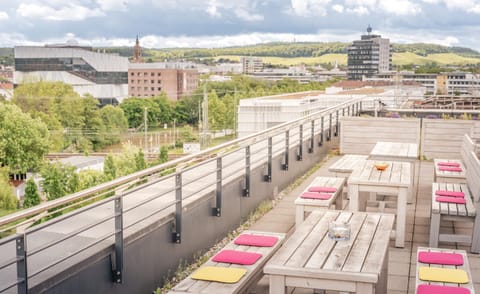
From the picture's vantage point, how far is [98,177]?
257 ft

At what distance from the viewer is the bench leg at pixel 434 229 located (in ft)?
19.2

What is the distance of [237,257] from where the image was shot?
4199 millimetres

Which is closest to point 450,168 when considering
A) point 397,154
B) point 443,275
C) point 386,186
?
point 397,154

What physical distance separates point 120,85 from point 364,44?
194ft

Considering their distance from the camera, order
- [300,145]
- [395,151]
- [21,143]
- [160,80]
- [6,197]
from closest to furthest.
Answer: [395,151] → [300,145] → [6,197] → [21,143] → [160,80]

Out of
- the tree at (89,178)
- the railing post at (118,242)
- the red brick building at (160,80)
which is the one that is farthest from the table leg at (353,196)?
the red brick building at (160,80)

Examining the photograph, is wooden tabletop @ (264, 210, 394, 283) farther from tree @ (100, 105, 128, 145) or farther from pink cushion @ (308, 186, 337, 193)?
tree @ (100, 105, 128, 145)

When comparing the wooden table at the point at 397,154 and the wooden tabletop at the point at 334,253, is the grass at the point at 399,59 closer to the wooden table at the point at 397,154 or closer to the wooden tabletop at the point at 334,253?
the wooden table at the point at 397,154

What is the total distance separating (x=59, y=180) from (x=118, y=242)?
76788mm

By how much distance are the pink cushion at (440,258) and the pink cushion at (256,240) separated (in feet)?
3.37

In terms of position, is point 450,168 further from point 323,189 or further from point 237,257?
point 237,257

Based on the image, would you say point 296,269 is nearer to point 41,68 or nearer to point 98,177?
point 98,177

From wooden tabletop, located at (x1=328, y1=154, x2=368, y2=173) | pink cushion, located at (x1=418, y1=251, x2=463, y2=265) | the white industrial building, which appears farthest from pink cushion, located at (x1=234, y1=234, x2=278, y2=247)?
the white industrial building

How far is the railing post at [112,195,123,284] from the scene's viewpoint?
13.6 ft
